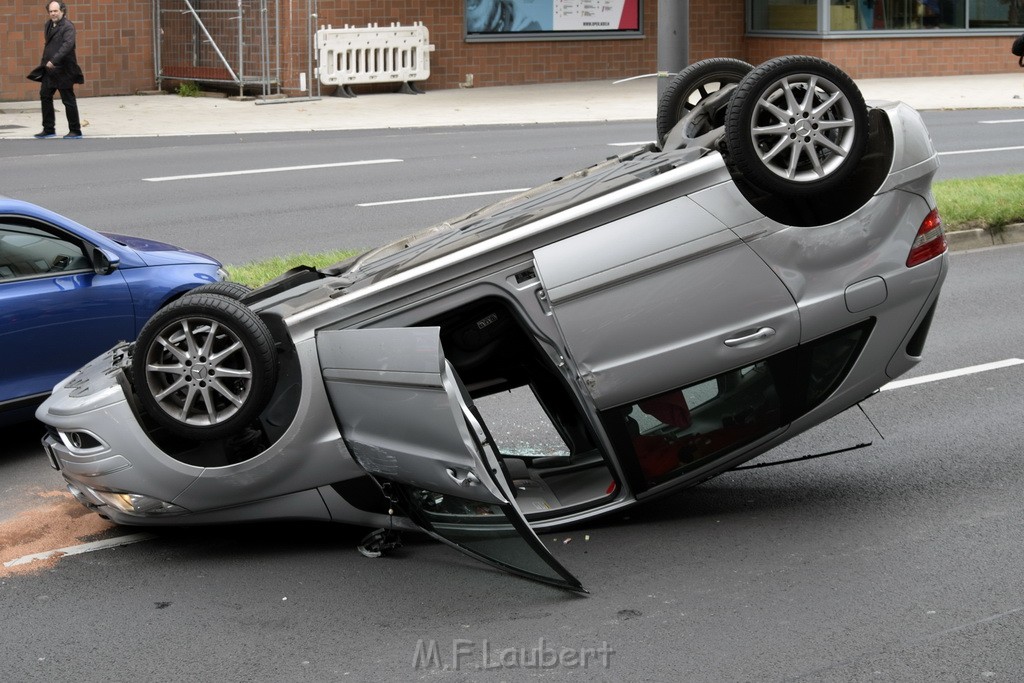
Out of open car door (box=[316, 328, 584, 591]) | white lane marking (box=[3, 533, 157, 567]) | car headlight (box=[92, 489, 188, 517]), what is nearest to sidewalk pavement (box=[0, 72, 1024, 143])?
white lane marking (box=[3, 533, 157, 567])

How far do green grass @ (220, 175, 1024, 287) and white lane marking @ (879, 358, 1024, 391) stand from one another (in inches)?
151

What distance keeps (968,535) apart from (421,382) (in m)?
2.67

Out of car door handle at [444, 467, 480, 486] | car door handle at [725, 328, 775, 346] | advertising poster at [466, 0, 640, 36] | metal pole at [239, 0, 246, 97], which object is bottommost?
car door handle at [444, 467, 480, 486]

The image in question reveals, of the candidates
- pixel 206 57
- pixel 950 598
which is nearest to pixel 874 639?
pixel 950 598

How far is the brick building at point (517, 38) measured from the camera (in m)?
26.7

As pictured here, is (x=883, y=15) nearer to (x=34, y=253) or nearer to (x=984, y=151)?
(x=984, y=151)

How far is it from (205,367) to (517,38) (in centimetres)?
2583

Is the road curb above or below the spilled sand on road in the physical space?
above

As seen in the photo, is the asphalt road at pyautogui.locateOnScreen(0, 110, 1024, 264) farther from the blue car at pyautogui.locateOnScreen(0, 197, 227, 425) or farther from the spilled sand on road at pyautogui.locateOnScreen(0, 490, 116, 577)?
the spilled sand on road at pyautogui.locateOnScreen(0, 490, 116, 577)

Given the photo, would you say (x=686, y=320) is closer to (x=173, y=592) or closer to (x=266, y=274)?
(x=173, y=592)

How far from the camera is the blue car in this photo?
23.4 ft

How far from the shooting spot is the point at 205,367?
5305 millimetres

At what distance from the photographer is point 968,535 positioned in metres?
5.79

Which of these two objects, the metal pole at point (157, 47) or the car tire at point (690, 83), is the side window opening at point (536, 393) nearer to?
the car tire at point (690, 83)
